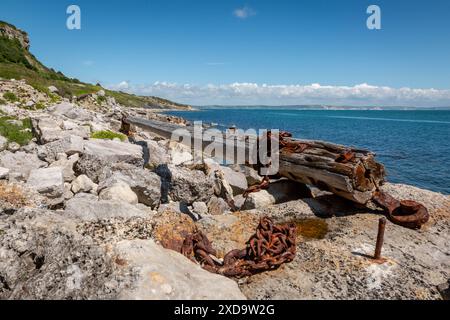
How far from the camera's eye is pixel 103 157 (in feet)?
Answer: 29.7

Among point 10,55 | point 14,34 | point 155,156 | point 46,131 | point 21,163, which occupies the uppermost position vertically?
point 14,34

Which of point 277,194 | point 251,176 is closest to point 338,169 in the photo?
point 277,194

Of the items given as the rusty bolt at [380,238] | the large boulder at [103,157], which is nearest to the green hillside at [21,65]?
the large boulder at [103,157]

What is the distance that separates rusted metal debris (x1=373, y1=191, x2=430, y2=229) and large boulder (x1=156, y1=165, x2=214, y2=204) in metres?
4.03

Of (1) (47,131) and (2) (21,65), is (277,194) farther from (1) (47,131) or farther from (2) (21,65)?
(2) (21,65)

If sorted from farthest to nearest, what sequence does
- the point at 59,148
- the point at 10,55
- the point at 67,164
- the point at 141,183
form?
the point at 10,55 → the point at 59,148 → the point at 67,164 → the point at 141,183

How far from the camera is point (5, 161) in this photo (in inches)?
328

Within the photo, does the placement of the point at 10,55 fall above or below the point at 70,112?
above

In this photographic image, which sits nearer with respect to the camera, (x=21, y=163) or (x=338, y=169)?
(x=338, y=169)

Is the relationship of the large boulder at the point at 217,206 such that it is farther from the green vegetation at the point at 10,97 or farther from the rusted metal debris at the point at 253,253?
the green vegetation at the point at 10,97

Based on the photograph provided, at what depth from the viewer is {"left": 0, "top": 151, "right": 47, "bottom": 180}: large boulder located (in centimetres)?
791

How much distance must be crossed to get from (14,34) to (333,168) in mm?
91447
